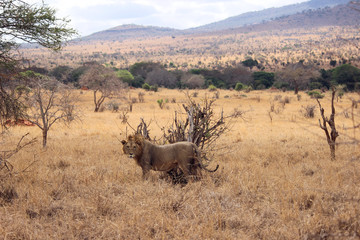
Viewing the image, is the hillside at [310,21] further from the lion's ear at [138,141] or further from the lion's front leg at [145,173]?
the lion's ear at [138,141]

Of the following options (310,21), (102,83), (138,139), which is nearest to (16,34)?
(138,139)

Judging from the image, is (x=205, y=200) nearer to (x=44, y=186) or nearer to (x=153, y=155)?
(x=153, y=155)

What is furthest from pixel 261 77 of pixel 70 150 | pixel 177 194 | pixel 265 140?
pixel 177 194

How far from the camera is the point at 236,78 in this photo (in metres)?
48.9

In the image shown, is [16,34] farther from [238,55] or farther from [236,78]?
[238,55]

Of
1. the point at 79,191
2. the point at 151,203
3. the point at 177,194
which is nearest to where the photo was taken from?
A: the point at 151,203

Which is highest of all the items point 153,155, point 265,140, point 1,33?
point 1,33

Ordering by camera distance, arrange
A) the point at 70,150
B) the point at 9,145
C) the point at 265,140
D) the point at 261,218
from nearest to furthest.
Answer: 1. the point at 261,218
2. the point at 70,150
3. the point at 9,145
4. the point at 265,140

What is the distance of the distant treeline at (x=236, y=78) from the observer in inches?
1592

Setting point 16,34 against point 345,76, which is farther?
point 345,76

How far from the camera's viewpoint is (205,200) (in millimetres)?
4684

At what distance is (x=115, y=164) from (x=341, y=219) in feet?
16.5

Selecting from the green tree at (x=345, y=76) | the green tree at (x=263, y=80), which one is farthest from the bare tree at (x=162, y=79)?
the green tree at (x=345, y=76)

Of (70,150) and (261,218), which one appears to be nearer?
(261,218)
